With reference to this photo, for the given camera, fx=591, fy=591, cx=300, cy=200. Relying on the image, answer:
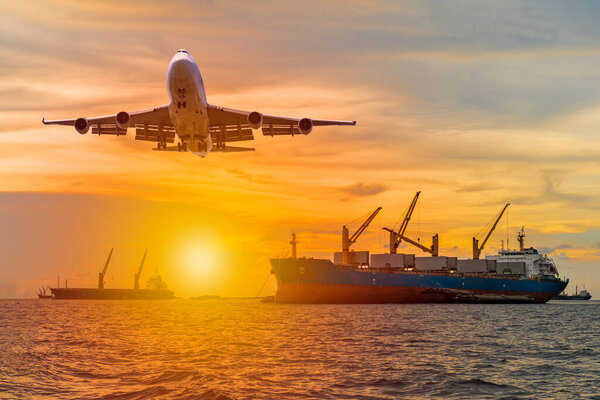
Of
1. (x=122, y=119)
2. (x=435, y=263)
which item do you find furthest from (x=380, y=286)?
(x=122, y=119)

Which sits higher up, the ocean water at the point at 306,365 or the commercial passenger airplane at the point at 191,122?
the commercial passenger airplane at the point at 191,122

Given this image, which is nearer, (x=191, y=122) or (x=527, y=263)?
(x=191, y=122)

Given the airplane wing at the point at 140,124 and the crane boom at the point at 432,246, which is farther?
the crane boom at the point at 432,246

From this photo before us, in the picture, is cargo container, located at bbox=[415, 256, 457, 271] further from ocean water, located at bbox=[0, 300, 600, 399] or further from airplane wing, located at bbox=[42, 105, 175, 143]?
airplane wing, located at bbox=[42, 105, 175, 143]

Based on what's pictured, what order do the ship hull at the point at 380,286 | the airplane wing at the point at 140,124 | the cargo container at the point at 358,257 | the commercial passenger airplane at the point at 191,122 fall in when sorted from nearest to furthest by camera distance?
the commercial passenger airplane at the point at 191,122 < the airplane wing at the point at 140,124 < the ship hull at the point at 380,286 < the cargo container at the point at 358,257

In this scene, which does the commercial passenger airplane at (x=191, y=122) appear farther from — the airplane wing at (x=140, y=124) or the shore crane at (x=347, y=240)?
the shore crane at (x=347, y=240)

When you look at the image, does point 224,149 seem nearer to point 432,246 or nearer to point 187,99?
point 187,99

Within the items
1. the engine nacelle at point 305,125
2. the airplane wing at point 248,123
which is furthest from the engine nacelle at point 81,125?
the engine nacelle at point 305,125
